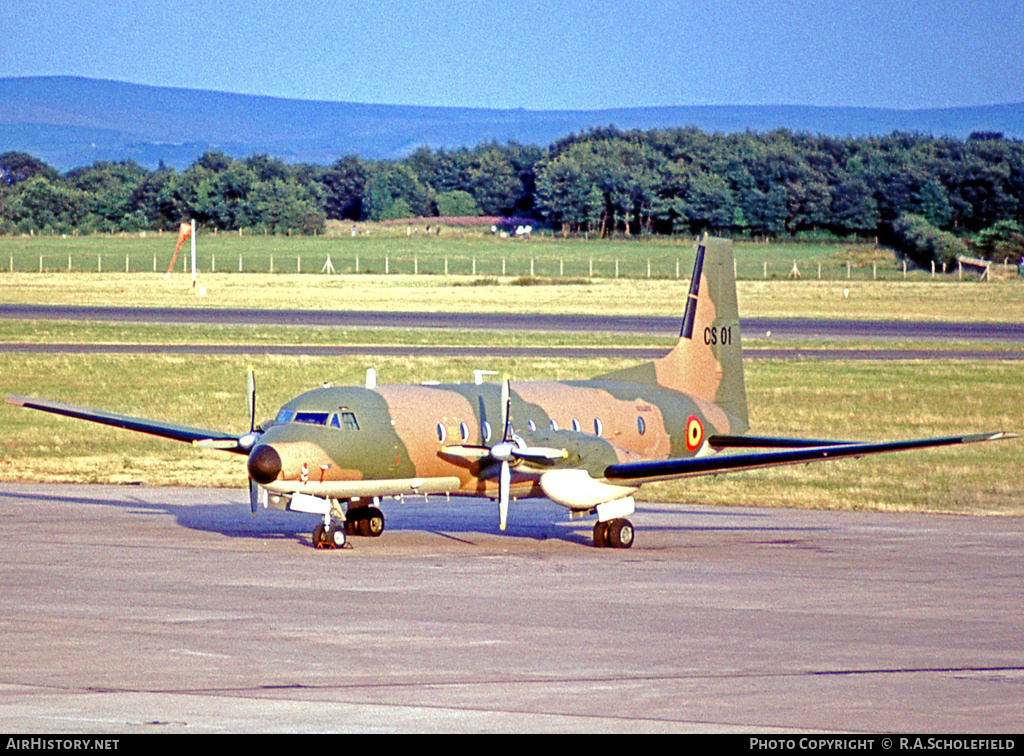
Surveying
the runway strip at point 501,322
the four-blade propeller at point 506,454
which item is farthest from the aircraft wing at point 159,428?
the runway strip at point 501,322

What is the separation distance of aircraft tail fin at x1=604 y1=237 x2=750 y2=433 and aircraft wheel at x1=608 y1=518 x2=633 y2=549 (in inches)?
173

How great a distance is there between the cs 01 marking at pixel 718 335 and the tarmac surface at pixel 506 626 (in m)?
3.92

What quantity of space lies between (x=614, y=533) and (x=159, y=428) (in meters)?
9.38

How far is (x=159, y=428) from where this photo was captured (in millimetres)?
28594

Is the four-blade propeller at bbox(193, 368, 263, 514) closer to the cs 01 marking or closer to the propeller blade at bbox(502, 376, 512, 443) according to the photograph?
the propeller blade at bbox(502, 376, 512, 443)

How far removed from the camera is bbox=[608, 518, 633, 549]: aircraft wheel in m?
26.4

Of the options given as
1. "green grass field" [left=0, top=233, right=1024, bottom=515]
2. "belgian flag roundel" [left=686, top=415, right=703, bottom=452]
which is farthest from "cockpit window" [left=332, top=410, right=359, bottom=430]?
"green grass field" [left=0, top=233, right=1024, bottom=515]

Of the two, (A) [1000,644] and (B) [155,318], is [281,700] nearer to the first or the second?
(A) [1000,644]

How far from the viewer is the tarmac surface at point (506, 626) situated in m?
14.3

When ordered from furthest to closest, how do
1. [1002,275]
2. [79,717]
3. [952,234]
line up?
1. [952,234]
2. [1002,275]
3. [79,717]

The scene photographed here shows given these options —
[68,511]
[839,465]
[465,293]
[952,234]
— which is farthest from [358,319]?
→ [952,234]

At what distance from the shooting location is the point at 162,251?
483ft

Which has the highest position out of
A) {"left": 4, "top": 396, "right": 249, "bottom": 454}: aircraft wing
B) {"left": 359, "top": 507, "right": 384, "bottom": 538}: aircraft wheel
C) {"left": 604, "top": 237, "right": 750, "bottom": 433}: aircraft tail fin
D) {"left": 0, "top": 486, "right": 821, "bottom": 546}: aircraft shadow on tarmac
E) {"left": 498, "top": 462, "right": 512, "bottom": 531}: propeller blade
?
{"left": 604, "top": 237, "right": 750, "bottom": 433}: aircraft tail fin

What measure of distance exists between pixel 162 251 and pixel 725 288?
123224mm
